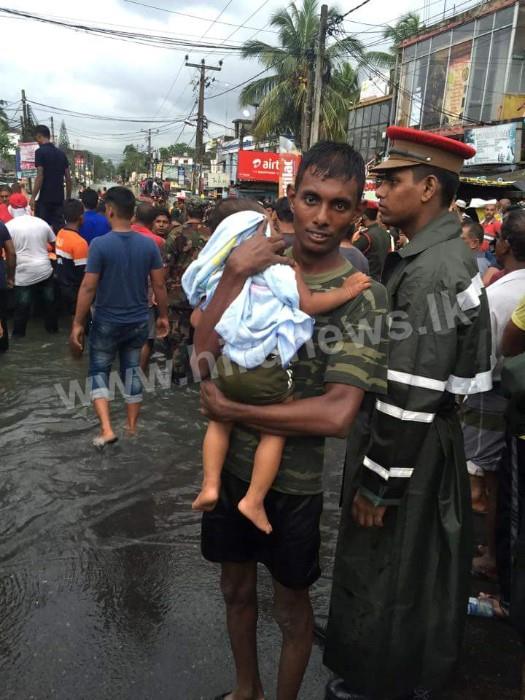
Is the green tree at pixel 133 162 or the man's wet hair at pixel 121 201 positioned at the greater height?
the green tree at pixel 133 162

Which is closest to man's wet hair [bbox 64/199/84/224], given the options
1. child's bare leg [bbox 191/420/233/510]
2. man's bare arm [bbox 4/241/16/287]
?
man's bare arm [bbox 4/241/16/287]

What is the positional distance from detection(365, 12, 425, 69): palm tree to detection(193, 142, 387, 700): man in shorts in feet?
99.3

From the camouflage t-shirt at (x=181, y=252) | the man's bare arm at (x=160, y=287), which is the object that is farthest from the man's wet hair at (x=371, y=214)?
the man's bare arm at (x=160, y=287)

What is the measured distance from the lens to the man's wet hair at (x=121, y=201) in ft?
14.3

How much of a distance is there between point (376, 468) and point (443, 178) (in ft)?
3.75

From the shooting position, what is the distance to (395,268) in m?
2.22

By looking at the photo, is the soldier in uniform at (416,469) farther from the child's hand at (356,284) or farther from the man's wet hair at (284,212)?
the man's wet hair at (284,212)

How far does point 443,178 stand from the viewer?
216 centimetres

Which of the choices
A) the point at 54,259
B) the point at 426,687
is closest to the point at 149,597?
the point at 426,687

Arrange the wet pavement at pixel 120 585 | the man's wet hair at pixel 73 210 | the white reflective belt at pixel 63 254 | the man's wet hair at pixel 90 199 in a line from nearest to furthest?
the wet pavement at pixel 120 585 < the man's wet hair at pixel 73 210 < the white reflective belt at pixel 63 254 < the man's wet hair at pixel 90 199

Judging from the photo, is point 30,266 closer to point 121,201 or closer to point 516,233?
point 121,201

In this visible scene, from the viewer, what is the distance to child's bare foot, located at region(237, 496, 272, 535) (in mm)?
1780

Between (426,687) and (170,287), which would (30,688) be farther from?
(170,287)

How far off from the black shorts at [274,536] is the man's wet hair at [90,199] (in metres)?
7.07
